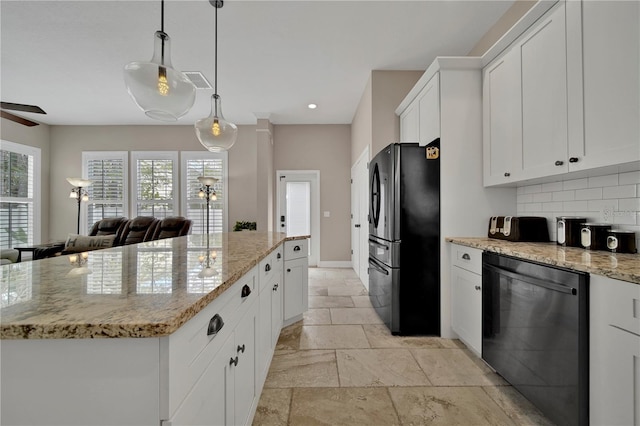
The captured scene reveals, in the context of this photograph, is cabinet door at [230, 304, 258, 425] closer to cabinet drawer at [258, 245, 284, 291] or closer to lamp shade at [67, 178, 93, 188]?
cabinet drawer at [258, 245, 284, 291]

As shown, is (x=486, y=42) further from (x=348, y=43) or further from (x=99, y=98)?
(x=99, y=98)

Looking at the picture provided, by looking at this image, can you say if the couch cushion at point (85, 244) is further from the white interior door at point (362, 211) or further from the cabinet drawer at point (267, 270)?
the white interior door at point (362, 211)

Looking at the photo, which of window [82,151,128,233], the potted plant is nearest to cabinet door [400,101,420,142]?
the potted plant

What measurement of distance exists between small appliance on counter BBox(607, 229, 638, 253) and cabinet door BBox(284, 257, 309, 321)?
2151 millimetres

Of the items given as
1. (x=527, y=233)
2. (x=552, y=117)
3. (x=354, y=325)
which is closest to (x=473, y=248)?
(x=527, y=233)

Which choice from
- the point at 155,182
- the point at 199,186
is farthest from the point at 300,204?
the point at 155,182

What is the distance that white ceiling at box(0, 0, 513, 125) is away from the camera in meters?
2.55

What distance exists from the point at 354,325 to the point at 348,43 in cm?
292

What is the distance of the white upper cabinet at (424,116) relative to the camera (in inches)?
100

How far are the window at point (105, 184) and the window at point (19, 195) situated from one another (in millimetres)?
787

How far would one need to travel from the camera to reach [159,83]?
1643 mm

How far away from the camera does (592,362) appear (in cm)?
114

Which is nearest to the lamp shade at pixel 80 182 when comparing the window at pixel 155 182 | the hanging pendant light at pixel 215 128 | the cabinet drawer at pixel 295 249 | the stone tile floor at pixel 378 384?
the window at pixel 155 182

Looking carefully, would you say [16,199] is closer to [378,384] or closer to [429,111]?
[378,384]
